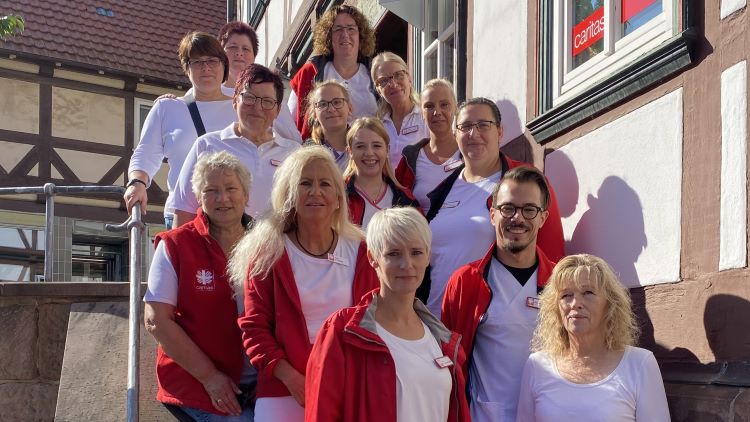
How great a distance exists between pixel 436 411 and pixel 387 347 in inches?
10.2

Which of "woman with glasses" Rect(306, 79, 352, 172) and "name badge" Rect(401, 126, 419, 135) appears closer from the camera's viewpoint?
"woman with glasses" Rect(306, 79, 352, 172)

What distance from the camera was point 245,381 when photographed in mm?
3676

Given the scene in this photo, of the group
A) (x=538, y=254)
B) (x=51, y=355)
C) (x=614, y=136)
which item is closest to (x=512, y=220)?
(x=538, y=254)

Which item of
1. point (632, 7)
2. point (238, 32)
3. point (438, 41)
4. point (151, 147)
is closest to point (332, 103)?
point (151, 147)

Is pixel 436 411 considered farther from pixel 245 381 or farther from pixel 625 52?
pixel 625 52

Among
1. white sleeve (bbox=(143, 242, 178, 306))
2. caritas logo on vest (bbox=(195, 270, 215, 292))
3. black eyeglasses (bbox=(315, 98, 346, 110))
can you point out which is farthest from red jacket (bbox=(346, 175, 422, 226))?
white sleeve (bbox=(143, 242, 178, 306))

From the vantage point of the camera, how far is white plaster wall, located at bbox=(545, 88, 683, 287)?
389 cm

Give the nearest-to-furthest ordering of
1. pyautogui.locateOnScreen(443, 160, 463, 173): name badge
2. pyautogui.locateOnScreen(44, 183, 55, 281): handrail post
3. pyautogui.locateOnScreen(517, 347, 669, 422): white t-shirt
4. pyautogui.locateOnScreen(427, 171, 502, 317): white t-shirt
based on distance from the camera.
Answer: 1. pyautogui.locateOnScreen(517, 347, 669, 422): white t-shirt
2. pyautogui.locateOnScreen(427, 171, 502, 317): white t-shirt
3. pyautogui.locateOnScreen(443, 160, 463, 173): name badge
4. pyautogui.locateOnScreen(44, 183, 55, 281): handrail post

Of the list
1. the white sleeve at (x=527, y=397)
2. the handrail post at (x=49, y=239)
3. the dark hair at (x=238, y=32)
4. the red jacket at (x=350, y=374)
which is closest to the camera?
the red jacket at (x=350, y=374)

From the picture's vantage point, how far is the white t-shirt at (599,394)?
3.21 m

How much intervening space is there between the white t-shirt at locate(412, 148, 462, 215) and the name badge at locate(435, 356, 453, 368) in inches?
56.6

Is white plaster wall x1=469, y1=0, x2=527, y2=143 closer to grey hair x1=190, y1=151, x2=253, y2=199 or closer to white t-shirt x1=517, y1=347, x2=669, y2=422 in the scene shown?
grey hair x1=190, y1=151, x2=253, y2=199

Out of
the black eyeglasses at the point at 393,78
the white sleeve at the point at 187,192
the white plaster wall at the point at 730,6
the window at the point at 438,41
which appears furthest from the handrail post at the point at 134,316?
the window at the point at 438,41

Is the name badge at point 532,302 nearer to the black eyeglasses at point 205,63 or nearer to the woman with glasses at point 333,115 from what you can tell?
the woman with glasses at point 333,115
